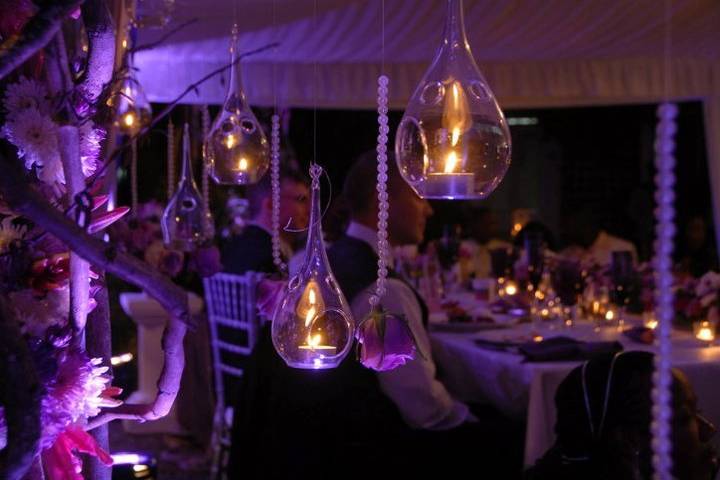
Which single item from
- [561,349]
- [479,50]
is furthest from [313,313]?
[479,50]

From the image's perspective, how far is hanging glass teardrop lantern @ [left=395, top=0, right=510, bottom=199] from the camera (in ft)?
4.00

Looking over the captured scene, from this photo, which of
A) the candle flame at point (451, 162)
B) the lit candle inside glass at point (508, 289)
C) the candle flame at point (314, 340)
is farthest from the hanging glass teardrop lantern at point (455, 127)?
the lit candle inside glass at point (508, 289)

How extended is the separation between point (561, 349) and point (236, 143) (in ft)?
5.26

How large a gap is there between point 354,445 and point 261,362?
0.46 meters

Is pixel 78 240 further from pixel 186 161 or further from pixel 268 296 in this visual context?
pixel 186 161

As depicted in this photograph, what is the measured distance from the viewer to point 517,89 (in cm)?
503

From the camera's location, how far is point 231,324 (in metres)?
4.25

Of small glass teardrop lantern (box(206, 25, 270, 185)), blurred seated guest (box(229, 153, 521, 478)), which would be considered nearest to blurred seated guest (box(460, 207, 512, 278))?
blurred seated guest (box(229, 153, 521, 478))

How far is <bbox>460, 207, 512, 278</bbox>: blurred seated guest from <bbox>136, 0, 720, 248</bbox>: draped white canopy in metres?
1.19

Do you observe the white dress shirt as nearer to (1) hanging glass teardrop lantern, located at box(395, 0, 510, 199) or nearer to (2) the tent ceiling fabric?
(2) the tent ceiling fabric

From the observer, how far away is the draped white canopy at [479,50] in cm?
332

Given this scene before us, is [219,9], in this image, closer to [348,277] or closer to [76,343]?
[348,277]

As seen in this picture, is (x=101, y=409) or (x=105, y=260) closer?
(x=105, y=260)

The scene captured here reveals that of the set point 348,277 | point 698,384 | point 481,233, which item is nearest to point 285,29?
point 348,277
